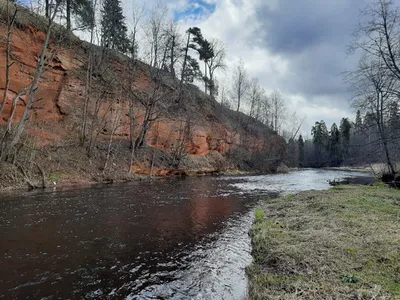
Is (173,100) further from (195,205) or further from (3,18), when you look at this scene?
(195,205)

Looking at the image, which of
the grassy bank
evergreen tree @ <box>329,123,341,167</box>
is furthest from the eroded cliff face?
evergreen tree @ <box>329,123,341,167</box>

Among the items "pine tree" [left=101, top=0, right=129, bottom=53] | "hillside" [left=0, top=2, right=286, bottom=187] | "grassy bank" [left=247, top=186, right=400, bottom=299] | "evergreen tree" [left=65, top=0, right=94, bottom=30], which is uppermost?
"pine tree" [left=101, top=0, right=129, bottom=53]

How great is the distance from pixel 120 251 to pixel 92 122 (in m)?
18.9

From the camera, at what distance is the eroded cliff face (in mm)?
19875

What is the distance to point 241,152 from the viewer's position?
164 feet

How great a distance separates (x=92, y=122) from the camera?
22.8m

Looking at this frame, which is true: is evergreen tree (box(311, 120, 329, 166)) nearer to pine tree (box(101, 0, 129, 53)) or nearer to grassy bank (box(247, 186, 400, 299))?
pine tree (box(101, 0, 129, 53))

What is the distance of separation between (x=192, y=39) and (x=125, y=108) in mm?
23459

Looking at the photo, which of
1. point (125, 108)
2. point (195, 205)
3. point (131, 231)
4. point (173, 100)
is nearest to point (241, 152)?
point (173, 100)

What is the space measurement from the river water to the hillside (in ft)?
20.9

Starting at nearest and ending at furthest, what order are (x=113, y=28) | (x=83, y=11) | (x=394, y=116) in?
(x=394, y=116)
(x=83, y=11)
(x=113, y=28)

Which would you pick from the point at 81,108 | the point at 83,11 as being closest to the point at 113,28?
the point at 83,11

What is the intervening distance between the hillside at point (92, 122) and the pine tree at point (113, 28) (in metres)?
1.86

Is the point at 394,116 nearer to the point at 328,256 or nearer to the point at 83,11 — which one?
the point at 328,256
